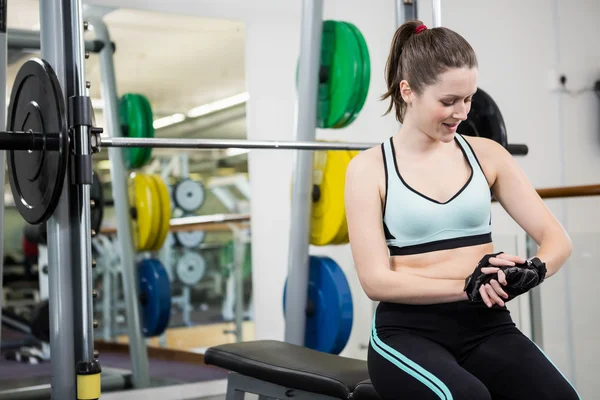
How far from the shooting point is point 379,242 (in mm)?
1592

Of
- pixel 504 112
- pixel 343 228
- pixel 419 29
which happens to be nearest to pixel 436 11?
pixel 419 29

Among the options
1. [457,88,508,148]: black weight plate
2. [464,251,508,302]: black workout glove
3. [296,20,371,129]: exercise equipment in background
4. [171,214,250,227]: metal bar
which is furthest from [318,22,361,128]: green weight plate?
[464,251,508,302]: black workout glove

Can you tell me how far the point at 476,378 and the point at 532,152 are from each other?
12.0ft

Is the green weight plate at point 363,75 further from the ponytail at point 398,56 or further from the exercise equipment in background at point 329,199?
the ponytail at point 398,56

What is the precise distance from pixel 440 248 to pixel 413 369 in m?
0.26

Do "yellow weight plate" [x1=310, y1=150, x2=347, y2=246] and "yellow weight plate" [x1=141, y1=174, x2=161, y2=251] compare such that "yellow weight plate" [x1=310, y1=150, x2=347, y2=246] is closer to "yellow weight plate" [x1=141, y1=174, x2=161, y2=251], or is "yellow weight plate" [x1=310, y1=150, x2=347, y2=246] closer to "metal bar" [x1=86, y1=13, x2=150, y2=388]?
"yellow weight plate" [x1=141, y1=174, x2=161, y2=251]

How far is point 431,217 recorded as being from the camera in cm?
157

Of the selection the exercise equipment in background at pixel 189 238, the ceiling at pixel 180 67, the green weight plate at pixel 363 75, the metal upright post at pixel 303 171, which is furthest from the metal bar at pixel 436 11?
the exercise equipment in background at pixel 189 238

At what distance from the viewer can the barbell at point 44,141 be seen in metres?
1.92

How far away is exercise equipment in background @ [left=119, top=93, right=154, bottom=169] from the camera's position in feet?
12.0

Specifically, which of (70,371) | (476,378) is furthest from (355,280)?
(476,378)

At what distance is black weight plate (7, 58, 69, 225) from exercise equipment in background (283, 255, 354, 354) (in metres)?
1.23

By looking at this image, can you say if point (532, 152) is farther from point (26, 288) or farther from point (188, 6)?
point (26, 288)

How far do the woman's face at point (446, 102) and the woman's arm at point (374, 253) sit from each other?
0.14 metres
